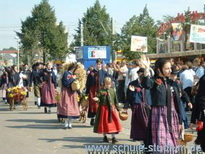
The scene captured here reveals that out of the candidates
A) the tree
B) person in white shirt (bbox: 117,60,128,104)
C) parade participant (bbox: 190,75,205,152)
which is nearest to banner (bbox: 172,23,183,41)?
the tree

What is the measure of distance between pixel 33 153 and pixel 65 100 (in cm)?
369

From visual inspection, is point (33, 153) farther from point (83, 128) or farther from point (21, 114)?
point (21, 114)

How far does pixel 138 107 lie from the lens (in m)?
9.09

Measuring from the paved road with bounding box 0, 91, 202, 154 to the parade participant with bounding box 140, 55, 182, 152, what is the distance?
185 cm

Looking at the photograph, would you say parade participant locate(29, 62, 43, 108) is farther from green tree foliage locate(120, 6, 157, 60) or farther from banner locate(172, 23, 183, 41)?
banner locate(172, 23, 183, 41)

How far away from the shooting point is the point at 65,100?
12305 mm

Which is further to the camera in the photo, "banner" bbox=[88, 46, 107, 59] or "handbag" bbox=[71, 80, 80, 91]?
"banner" bbox=[88, 46, 107, 59]

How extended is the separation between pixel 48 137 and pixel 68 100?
1821 millimetres

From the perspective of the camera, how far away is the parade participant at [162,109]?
6.59 metres

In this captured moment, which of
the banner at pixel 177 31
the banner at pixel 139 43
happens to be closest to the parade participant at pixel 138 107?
the banner at pixel 139 43

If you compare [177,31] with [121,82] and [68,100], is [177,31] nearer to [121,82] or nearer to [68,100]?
[121,82]

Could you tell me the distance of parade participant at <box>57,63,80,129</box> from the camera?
12.2m

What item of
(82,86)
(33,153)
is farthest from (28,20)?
(33,153)

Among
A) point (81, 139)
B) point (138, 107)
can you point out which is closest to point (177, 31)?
point (81, 139)
